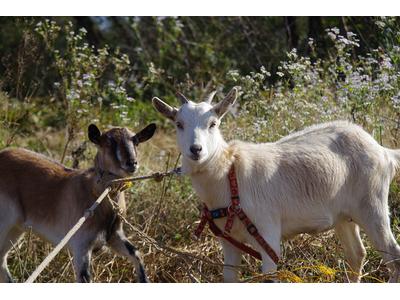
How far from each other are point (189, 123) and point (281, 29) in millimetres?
8481

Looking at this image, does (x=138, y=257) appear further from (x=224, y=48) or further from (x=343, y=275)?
(x=224, y=48)

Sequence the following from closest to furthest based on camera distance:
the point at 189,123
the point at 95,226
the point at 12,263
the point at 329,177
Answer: the point at 189,123
the point at 329,177
the point at 95,226
the point at 12,263

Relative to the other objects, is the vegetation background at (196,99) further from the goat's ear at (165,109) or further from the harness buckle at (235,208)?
the goat's ear at (165,109)

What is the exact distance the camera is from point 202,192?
555cm

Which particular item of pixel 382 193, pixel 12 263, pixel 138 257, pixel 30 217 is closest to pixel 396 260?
pixel 382 193

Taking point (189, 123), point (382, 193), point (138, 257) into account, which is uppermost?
point (189, 123)

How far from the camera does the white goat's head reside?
17.0 feet

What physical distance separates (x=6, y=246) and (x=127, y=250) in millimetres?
1292

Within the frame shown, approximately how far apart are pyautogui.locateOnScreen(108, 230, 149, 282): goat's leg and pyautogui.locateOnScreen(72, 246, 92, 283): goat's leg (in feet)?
0.74

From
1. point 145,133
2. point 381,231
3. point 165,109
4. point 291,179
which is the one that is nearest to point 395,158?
point 381,231

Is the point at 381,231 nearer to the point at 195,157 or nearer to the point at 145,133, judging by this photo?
the point at 195,157

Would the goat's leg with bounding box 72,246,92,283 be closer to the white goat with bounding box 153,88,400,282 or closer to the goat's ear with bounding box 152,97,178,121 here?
the white goat with bounding box 153,88,400,282

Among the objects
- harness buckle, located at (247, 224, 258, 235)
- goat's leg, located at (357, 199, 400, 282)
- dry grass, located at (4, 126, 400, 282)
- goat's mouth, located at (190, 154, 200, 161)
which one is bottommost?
dry grass, located at (4, 126, 400, 282)

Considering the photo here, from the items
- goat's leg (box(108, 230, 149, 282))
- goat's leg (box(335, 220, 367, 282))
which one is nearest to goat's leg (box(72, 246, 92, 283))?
goat's leg (box(108, 230, 149, 282))
